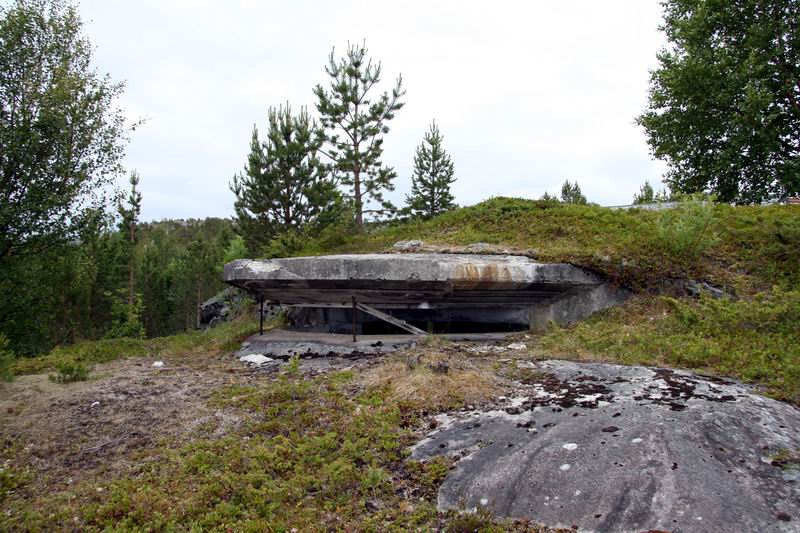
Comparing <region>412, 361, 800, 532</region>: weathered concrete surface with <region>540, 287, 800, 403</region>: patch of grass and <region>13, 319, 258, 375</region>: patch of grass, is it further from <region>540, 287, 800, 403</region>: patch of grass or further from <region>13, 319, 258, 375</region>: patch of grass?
<region>13, 319, 258, 375</region>: patch of grass

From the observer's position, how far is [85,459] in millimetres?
3914

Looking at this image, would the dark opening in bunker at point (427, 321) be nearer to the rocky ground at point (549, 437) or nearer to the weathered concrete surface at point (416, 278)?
the weathered concrete surface at point (416, 278)

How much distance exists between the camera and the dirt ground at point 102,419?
3875 mm

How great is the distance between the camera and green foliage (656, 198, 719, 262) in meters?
7.89

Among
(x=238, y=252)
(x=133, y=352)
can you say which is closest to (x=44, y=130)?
(x=133, y=352)

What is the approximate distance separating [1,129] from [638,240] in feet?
36.3

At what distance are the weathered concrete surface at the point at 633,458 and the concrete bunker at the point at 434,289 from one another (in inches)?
124

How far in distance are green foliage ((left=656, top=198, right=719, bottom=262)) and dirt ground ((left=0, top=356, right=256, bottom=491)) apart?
716cm

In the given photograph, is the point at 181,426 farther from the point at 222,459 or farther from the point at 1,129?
the point at 1,129

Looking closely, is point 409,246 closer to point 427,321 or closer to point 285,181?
point 427,321

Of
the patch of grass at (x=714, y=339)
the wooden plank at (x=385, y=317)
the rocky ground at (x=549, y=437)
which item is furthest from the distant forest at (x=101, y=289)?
the patch of grass at (x=714, y=339)

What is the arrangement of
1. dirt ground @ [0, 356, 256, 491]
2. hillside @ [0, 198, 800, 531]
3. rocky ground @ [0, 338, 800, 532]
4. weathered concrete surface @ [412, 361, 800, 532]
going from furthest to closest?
dirt ground @ [0, 356, 256, 491], hillside @ [0, 198, 800, 531], rocky ground @ [0, 338, 800, 532], weathered concrete surface @ [412, 361, 800, 532]

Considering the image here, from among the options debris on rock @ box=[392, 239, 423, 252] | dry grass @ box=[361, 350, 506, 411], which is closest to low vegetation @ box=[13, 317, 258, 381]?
debris on rock @ box=[392, 239, 423, 252]

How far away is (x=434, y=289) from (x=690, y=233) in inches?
174
